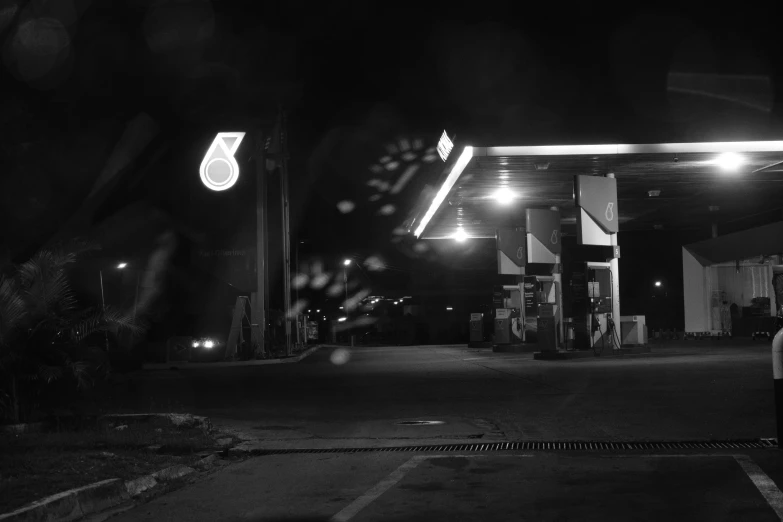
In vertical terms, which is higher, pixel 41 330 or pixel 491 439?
pixel 41 330

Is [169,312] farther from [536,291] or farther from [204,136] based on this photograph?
[536,291]

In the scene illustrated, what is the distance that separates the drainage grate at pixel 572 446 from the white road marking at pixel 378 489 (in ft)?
2.12

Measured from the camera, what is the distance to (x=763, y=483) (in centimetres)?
694

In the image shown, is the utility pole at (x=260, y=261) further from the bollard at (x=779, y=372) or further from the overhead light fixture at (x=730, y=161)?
the bollard at (x=779, y=372)

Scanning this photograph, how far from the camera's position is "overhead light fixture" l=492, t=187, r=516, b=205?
31.3 m

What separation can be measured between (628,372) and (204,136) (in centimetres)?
2201

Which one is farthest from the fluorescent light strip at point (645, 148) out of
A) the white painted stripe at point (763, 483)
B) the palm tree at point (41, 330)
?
the white painted stripe at point (763, 483)

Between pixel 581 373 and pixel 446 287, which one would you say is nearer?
pixel 581 373

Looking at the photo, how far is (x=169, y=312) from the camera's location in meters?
42.3

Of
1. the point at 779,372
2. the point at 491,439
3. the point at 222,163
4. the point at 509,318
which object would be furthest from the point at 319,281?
the point at 779,372

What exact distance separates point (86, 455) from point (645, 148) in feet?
62.0

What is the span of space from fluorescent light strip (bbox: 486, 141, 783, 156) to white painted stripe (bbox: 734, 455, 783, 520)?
16.3 meters

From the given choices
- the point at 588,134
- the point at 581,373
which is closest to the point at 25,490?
the point at 581,373

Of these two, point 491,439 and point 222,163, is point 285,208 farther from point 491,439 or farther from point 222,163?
point 491,439
